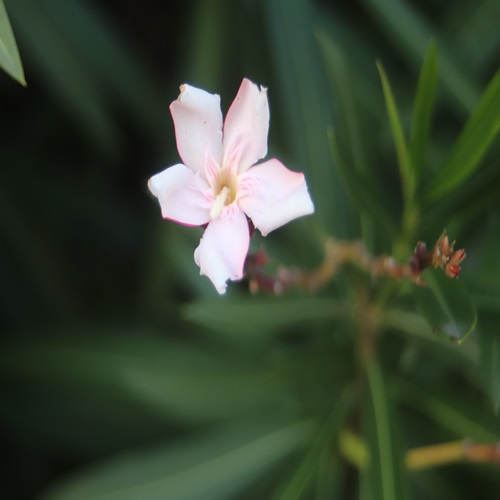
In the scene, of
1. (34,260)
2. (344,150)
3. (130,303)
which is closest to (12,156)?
(34,260)

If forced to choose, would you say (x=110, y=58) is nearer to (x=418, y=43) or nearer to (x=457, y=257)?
(x=418, y=43)

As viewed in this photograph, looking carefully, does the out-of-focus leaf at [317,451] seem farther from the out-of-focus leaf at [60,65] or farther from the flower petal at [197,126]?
the out-of-focus leaf at [60,65]

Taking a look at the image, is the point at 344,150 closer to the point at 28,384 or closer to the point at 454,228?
the point at 454,228

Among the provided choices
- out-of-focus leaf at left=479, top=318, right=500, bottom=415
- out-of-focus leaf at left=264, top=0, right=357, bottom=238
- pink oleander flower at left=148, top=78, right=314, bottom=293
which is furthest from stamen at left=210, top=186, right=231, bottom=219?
out-of-focus leaf at left=264, top=0, right=357, bottom=238

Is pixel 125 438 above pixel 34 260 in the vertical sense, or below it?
below

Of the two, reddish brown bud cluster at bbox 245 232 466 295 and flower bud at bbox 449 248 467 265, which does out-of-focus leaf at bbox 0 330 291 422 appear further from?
flower bud at bbox 449 248 467 265

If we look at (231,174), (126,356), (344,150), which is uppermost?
(126,356)
